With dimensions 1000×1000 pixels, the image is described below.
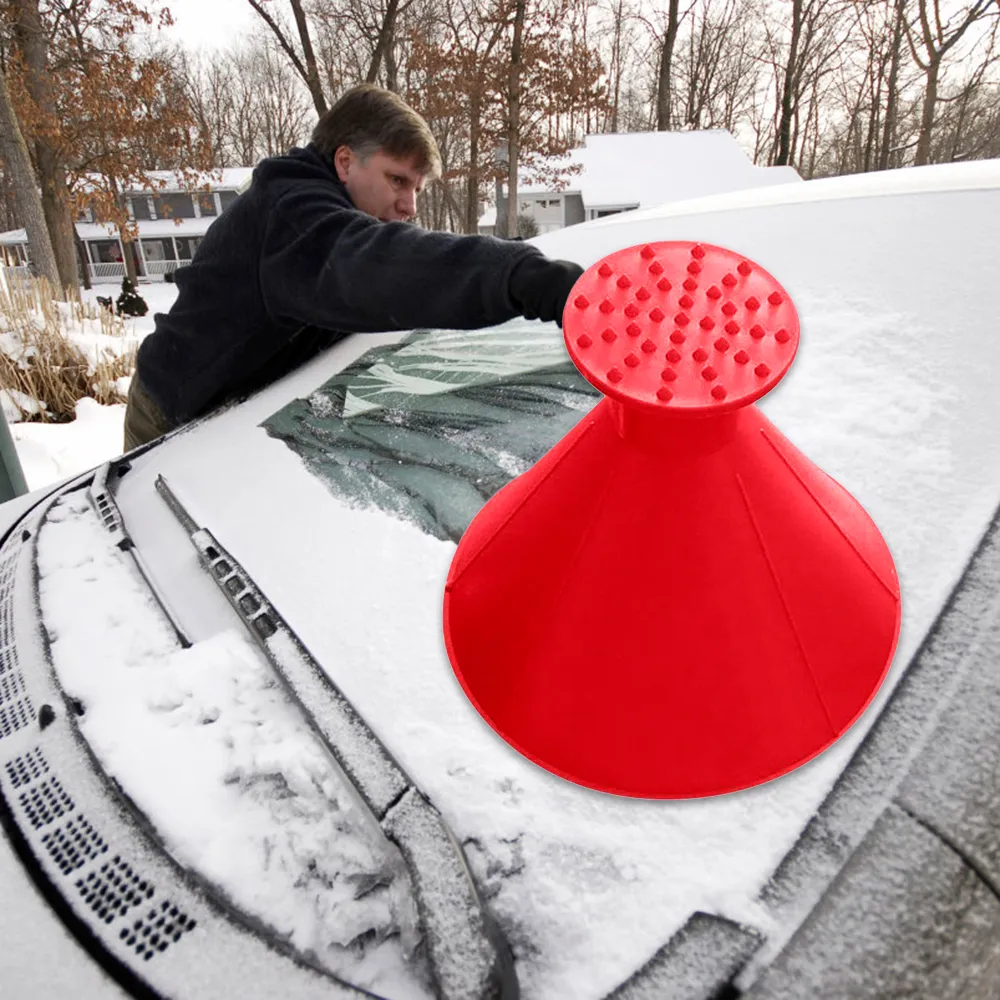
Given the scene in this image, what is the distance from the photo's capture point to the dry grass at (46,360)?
15.5 ft

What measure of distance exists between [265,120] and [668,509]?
38.3 metres

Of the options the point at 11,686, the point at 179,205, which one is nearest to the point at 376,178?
the point at 11,686

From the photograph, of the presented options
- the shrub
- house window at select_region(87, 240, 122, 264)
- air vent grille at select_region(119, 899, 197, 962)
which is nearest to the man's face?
air vent grille at select_region(119, 899, 197, 962)

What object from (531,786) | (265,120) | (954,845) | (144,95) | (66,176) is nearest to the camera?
(954,845)

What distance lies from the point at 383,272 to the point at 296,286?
1.04 ft

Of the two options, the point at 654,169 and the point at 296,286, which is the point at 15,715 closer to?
the point at 296,286

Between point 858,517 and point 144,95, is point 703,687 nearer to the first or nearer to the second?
point 858,517

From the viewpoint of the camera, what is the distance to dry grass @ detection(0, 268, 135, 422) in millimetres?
4738

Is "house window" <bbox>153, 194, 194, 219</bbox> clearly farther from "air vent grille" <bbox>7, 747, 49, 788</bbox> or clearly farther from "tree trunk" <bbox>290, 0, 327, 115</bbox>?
"air vent grille" <bbox>7, 747, 49, 788</bbox>

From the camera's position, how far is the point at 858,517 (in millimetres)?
717

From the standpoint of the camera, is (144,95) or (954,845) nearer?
(954,845)

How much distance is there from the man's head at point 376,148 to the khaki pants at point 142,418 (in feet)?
3.31

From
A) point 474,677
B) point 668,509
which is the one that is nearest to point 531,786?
point 474,677

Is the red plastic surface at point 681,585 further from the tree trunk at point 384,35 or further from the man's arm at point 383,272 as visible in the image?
the tree trunk at point 384,35
